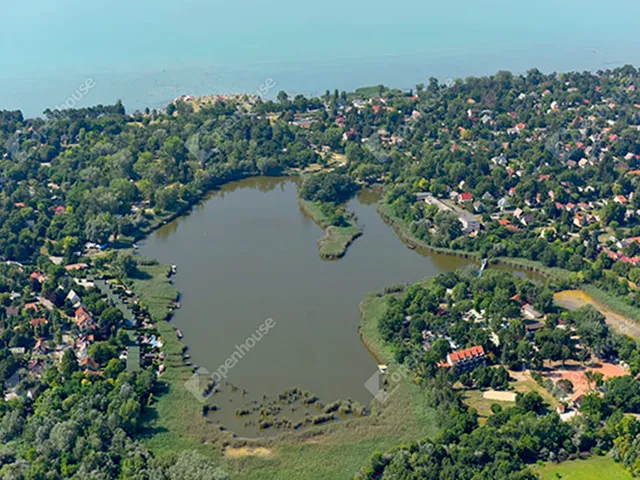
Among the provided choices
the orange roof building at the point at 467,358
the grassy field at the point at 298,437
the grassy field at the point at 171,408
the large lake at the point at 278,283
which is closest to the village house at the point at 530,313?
the orange roof building at the point at 467,358

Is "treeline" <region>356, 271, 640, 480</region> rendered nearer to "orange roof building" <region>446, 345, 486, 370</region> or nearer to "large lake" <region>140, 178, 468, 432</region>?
"orange roof building" <region>446, 345, 486, 370</region>

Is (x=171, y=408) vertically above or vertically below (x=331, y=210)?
below

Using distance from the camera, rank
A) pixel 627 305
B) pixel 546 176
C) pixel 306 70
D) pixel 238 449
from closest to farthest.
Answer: pixel 238 449, pixel 627 305, pixel 546 176, pixel 306 70

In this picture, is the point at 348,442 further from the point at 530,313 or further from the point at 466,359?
the point at 530,313

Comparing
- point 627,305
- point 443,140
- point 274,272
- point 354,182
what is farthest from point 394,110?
point 627,305

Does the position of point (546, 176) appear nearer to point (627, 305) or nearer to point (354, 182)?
point (354, 182)

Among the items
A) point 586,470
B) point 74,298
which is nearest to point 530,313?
point 586,470
